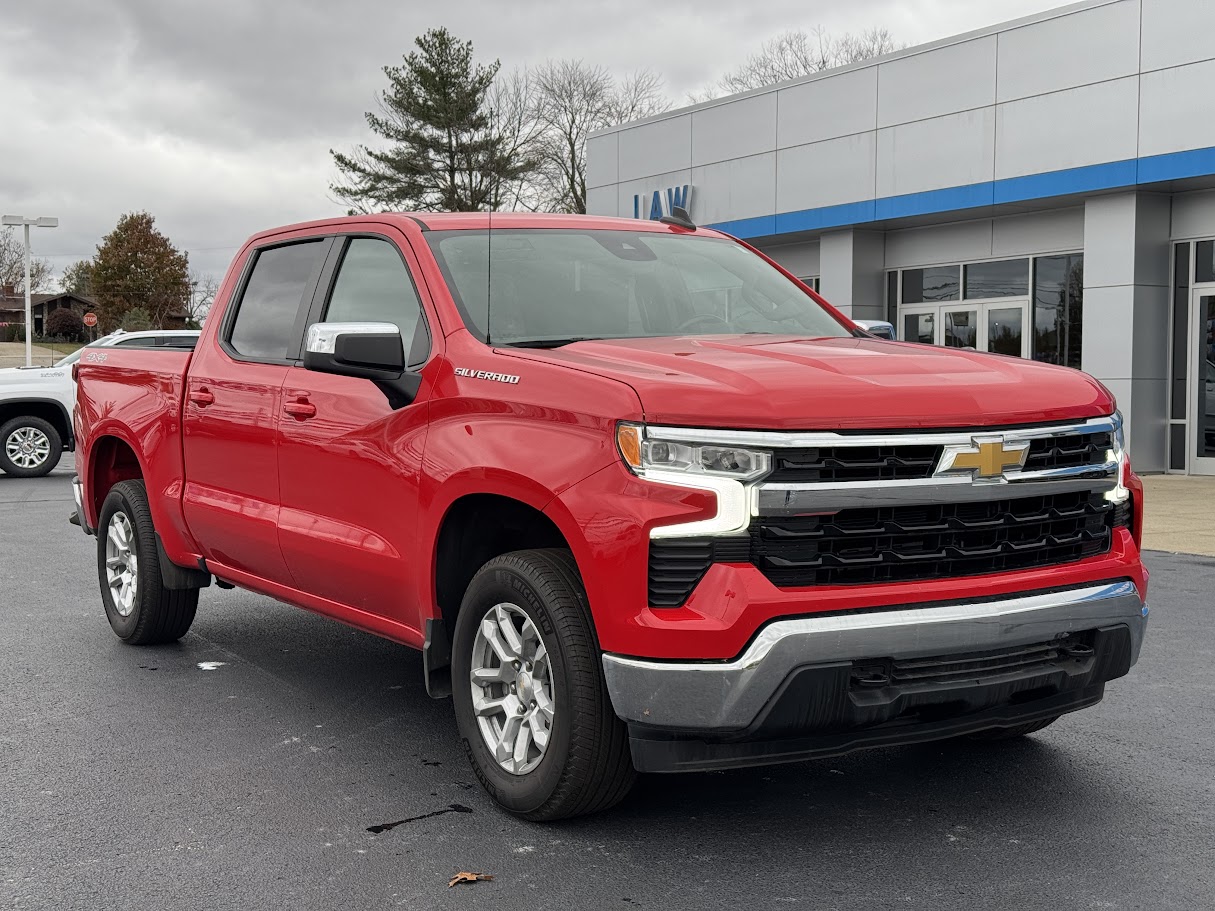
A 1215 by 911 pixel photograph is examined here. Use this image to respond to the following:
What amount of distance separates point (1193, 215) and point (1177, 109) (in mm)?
1630

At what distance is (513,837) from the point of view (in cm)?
413

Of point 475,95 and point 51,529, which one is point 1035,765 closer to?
point 51,529

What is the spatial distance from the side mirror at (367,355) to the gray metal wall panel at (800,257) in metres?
20.2

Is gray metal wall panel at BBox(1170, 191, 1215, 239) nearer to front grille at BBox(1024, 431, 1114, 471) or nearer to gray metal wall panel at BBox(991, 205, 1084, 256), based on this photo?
gray metal wall panel at BBox(991, 205, 1084, 256)

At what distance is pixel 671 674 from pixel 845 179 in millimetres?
20169

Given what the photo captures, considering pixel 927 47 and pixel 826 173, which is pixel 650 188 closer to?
pixel 826 173

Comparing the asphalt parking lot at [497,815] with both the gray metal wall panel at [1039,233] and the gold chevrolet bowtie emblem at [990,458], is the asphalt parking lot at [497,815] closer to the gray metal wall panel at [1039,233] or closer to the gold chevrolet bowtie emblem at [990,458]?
the gold chevrolet bowtie emblem at [990,458]

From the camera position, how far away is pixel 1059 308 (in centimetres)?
2011

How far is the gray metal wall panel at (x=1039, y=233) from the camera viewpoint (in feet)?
65.4

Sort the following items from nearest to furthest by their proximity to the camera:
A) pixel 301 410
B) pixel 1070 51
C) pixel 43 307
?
pixel 301 410
pixel 1070 51
pixel 43 307

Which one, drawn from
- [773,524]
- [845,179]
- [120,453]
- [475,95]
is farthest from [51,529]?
[475,95]

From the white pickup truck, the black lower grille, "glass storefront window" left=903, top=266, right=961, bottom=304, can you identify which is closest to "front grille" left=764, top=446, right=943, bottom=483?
the black lower grille

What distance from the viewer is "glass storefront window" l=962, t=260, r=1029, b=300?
20812 millimetres

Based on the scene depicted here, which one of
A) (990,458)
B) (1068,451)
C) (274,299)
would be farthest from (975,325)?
(990,458)
